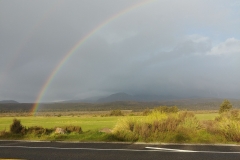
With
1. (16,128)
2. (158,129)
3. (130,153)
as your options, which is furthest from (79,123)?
(130,153)

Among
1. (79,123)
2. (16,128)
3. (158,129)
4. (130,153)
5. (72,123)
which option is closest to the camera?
(130,153)

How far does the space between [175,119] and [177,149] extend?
5461mm

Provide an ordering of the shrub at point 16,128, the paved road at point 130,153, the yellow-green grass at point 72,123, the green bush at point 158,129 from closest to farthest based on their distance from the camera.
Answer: the paved road at point 130,153, the green bush at point 158,129, the shrub at point 16,128, the yellow-green grass at point 72,123

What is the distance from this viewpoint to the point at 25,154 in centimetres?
1137

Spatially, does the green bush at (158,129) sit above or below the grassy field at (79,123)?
above

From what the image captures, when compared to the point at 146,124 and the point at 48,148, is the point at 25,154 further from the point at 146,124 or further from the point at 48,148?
the point at 146,124

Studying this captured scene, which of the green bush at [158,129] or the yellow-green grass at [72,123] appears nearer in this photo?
the green bush at [158,129]

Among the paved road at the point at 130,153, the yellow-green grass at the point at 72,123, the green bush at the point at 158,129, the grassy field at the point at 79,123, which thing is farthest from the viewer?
the grassy field at the point at 79,123

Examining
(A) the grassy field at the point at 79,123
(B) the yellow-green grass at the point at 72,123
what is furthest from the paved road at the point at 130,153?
(B) the yellow-green grass at the point at 72,123

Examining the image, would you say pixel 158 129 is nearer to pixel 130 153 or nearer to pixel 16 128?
pixel 130 153

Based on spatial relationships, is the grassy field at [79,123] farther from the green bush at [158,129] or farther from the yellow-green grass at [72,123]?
the green bush at [158,129]

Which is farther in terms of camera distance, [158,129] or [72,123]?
[72,123]

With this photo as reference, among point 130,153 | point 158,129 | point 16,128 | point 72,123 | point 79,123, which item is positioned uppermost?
point 16,128

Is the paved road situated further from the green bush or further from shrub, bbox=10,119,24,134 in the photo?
shrub, bbox=10,119,24,134
